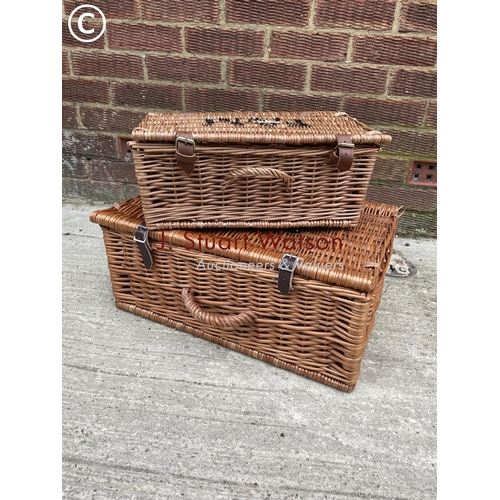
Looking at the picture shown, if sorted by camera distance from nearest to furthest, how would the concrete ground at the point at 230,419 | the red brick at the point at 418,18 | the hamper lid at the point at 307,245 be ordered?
the concrete ground at the point at 230,419 → the hamper lid at the point at 307,245 → the red brick at the point at 418,18

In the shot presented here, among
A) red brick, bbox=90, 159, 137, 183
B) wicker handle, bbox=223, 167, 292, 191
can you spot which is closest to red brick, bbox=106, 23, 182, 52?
red brick, bbox=90, 159, 137, 183

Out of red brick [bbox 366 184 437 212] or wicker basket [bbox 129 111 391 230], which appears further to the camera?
red brick [bbox 366 184 437 212]

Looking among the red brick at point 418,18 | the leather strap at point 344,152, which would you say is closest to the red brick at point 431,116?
the red brick at point 418,18

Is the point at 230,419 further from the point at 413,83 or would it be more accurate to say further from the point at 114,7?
the point at 114,7

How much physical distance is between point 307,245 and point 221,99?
87cm

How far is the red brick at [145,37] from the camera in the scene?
1.56 meters

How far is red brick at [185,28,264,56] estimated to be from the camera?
153 cm

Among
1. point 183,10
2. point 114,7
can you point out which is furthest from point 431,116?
point 114,7

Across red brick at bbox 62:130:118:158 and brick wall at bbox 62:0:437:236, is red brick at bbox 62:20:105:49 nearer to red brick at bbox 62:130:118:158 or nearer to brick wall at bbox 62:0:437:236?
brick wall at bbox 62:0:437:236

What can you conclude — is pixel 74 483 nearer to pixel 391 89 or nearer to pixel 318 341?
pixel 318 341

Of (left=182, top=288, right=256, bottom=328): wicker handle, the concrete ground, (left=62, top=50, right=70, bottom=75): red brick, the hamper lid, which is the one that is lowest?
the concrete ground

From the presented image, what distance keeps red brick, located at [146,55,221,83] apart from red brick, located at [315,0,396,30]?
431 mm

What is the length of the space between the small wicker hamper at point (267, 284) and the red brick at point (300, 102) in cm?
59

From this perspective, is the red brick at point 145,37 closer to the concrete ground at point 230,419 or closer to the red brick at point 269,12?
the red brick at point 269,12
